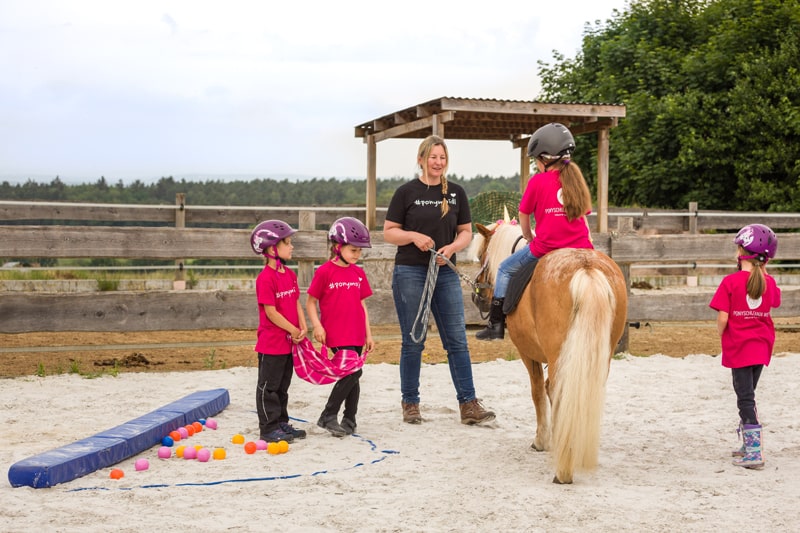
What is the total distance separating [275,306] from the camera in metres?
5.10

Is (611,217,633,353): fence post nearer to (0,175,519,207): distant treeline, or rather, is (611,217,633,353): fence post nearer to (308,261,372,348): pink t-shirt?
(308,261,372,348): pink t-shirt

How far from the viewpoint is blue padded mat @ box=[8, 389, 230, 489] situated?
13.3 feet

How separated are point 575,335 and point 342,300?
5.33 feet

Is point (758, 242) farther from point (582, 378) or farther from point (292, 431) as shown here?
point (292, 431)

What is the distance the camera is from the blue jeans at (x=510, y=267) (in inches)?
193

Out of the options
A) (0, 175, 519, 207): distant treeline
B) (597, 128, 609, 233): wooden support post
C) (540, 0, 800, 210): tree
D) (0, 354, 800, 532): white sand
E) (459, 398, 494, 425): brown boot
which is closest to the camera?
(0, 354, 800, 532): white sand

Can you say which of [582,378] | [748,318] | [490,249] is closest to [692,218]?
[490,249]

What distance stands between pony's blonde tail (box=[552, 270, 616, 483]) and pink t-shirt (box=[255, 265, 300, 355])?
173cm

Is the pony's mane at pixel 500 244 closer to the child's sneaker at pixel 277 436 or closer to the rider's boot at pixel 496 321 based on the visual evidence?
the rider's boot at pixel 496 321

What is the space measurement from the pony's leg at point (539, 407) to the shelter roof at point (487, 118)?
17.4 ft

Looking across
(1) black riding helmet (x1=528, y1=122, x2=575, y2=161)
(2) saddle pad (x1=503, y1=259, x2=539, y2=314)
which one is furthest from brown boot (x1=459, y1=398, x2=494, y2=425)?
(1) black riding helmet (x1=528, y1=122, x2=575, y2=161)

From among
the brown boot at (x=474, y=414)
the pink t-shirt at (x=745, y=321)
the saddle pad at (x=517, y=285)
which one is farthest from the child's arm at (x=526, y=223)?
the brown boot at (x=474, y=414)

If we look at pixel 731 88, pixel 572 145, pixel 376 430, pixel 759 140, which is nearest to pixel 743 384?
pixel 572 145

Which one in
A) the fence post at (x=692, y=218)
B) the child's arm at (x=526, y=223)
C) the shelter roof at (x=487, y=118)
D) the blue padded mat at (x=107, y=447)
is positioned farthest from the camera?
the fence post at (x=692, y=218)
